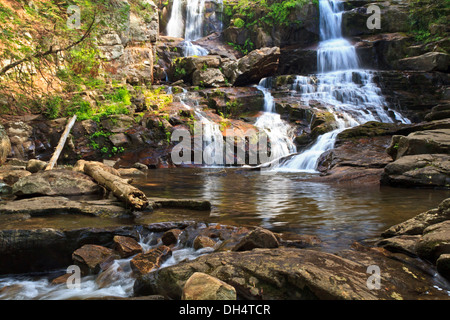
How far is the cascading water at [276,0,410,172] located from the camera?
13.1 m

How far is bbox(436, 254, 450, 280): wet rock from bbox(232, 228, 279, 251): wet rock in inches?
59.7

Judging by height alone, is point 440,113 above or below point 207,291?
above

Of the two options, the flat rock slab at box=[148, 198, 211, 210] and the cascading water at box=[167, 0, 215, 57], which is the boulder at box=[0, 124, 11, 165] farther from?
the cascading water at box=[167, 0, 215, 57]

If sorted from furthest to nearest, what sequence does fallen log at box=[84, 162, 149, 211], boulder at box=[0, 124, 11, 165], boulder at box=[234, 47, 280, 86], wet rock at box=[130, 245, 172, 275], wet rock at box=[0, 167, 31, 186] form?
boulder at box=[234, 47, 280, 86]
boulder at box=[0, 124, 11, 165]
wet rock at box=[0, 167, 31, 186]
fallen log at box=[84, 162, 149, 211]
wet rock at box=[130, 245, 172, 275]

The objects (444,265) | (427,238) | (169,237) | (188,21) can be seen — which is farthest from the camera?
(188,21)

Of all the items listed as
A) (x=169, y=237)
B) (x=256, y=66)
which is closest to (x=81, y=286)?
(x=169, y=237)

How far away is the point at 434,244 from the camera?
114 inches

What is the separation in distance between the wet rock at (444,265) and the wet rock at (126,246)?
3148 mm

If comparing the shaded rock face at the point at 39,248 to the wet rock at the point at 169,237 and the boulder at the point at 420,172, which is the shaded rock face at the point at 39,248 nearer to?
the wet rock at the point at 169,237

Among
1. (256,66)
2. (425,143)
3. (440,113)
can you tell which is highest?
(256,66)

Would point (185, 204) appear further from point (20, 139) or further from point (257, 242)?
point (20, 139)

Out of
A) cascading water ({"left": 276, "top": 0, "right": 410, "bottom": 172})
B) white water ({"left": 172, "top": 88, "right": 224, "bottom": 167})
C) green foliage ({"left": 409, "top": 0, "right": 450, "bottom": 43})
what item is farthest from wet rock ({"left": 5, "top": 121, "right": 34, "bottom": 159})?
green foliage ({"left": 409, "top": 0, "right": 450, "bottom": 43})

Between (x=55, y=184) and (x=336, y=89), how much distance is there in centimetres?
1589
